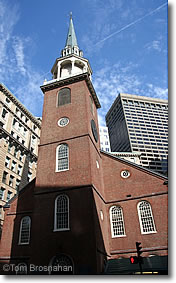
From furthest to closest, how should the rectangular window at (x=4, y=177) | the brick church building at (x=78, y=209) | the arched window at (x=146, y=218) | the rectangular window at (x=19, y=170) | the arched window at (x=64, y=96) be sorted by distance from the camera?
the rectangular window at (x=19, y=170)
the rectangular window at (x=4, y=177)
the arched window at (x=64, y=96)
the arched window at (x=146, y=218)
the brick church building at (x=78, y=209)

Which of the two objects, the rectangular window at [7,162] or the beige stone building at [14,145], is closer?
the beige stone building at [14,145]

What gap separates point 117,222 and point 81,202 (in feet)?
17.0

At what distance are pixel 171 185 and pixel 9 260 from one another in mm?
16010

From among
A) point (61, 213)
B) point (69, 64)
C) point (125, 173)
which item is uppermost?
point (69, 64)

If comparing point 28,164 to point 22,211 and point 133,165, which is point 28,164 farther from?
point 133,165

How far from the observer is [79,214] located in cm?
1639

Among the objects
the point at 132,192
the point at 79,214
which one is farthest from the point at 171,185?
the point at 132,192

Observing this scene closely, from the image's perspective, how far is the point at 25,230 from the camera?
65.3 ft

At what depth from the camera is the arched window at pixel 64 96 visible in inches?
943

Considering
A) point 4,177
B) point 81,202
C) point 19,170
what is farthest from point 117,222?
point 19,170

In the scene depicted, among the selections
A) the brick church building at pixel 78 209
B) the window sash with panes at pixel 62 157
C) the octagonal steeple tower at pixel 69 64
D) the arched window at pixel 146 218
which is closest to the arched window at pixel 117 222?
the brick church building at pixel 78 209

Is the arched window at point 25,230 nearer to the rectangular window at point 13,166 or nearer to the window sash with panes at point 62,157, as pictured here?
the window sash with panes at point 62,157

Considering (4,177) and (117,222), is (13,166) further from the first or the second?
(117,222)

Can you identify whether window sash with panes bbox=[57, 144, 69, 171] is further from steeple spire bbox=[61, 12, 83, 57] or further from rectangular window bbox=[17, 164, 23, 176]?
rectangular window bbox=[17, 164, 23, 176]
